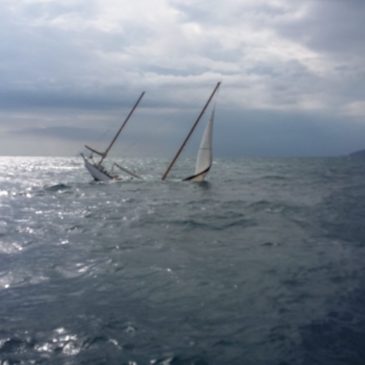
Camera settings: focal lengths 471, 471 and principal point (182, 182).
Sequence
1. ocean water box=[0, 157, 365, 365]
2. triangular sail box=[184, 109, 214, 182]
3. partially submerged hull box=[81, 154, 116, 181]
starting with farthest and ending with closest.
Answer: partially submerged hull box=[81, 154, 116, 181] < triangular sail box=[184, 109, 214, 182] < ocean water box=[0, 157, 365, 365]

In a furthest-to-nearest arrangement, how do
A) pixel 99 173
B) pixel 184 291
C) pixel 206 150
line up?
pixel 99 173 < pixel 206 150 < pixel 184 291

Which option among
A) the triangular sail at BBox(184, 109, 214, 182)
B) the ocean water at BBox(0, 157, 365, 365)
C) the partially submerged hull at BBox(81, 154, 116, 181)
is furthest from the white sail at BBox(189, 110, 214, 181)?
the ocean water at BBox(0, 157, 365, 365)

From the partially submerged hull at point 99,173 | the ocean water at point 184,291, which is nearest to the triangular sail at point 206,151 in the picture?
the partially submerged hull at point 99,173

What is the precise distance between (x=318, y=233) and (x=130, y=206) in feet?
54.7

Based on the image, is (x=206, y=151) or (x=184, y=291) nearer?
(x=184, y=291)

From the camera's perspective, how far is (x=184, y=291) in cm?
1288

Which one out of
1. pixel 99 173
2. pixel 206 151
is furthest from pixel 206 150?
pixel 99 173

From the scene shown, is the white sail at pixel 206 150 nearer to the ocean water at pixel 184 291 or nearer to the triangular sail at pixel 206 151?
the triangular sail at pixel 206 151

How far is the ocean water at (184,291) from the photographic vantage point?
9203 mm

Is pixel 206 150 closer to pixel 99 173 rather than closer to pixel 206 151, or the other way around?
pixel 206 151

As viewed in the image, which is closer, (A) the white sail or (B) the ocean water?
(B) the ocean water

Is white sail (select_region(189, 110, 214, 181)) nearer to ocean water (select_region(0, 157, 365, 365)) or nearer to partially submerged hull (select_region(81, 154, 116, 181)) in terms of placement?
partially submerged hull (select_region(81, 154, 116, 181))

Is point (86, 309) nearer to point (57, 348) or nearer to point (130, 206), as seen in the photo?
point (57, 348)

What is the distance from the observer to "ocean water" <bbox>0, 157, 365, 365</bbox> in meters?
9.20
